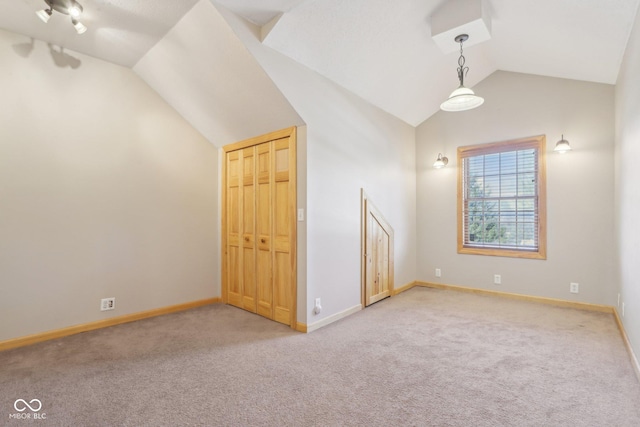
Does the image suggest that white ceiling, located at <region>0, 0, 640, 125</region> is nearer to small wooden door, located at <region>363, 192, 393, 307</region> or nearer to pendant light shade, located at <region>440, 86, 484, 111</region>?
pendant light shade, located at <region>440, 86, 484, 111</region>

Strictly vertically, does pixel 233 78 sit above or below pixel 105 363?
above

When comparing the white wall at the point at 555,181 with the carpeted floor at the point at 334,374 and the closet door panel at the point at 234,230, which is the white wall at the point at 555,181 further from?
the closet door panel at the point at 234,230

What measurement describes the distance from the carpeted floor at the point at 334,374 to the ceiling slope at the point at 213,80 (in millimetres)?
2302

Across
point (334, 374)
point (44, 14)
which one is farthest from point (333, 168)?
point (44, 14)

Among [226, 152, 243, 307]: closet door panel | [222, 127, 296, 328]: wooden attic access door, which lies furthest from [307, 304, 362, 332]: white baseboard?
[226, 152, 243, 307]: closet door panel

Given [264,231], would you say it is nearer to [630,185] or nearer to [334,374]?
[334,374]

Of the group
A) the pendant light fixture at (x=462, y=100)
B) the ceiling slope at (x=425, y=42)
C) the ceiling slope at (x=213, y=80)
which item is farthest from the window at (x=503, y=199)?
the ceiling slope at (x=213, y=80)

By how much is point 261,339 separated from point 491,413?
1980mm

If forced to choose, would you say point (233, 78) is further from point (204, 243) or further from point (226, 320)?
point (226, 320)

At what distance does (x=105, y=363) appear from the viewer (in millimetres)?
2529

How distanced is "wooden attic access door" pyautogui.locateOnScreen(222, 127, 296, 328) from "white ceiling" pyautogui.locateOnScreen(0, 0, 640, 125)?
0.83 meters

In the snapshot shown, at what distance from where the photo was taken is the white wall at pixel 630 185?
238cm

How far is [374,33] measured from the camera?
10.2 feet

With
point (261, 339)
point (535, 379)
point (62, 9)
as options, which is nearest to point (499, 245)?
point (535, 379)
